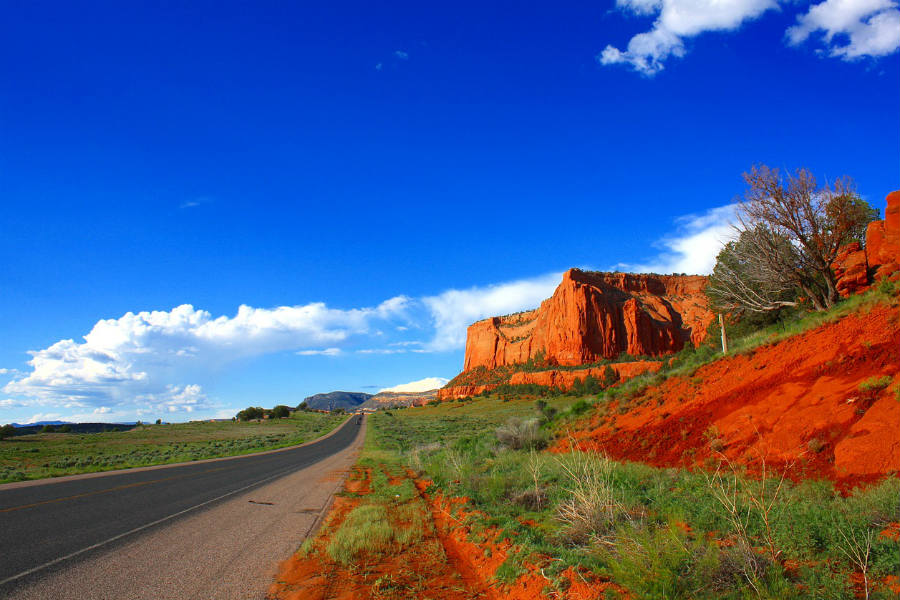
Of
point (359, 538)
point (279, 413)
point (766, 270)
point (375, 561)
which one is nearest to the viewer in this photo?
point (375, 561)

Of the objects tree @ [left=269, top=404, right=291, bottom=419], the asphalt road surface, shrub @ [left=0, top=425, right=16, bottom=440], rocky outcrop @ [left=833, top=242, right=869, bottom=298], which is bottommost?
tree @ [left=269, top=404, right=291, bottom=419]

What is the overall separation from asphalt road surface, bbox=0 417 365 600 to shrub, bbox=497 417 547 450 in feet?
25.4

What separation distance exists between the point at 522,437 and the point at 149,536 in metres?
14.2

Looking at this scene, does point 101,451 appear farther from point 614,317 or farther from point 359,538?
point 614,317

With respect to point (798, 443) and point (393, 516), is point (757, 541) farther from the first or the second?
point (393, 516)

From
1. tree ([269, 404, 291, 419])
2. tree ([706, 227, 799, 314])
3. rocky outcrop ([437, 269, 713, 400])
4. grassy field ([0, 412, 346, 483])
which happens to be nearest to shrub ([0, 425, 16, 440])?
grassy field ([0, 412, 346, 483])

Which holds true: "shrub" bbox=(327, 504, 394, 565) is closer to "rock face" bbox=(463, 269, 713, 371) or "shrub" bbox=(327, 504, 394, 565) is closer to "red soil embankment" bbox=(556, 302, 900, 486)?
"red soil embankment" bbox=(556, 302, 900, 486)

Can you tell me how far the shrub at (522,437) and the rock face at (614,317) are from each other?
3262 inches

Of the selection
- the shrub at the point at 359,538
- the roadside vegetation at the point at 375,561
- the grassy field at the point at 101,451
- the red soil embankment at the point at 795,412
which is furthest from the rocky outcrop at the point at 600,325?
the shrub at the point at 359,538

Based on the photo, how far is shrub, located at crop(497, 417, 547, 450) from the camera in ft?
62.9

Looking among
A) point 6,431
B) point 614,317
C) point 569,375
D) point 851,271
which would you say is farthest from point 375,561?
point 614,317

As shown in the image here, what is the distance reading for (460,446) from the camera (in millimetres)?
23500

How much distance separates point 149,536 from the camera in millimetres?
8641

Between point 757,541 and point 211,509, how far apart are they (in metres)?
12.2
